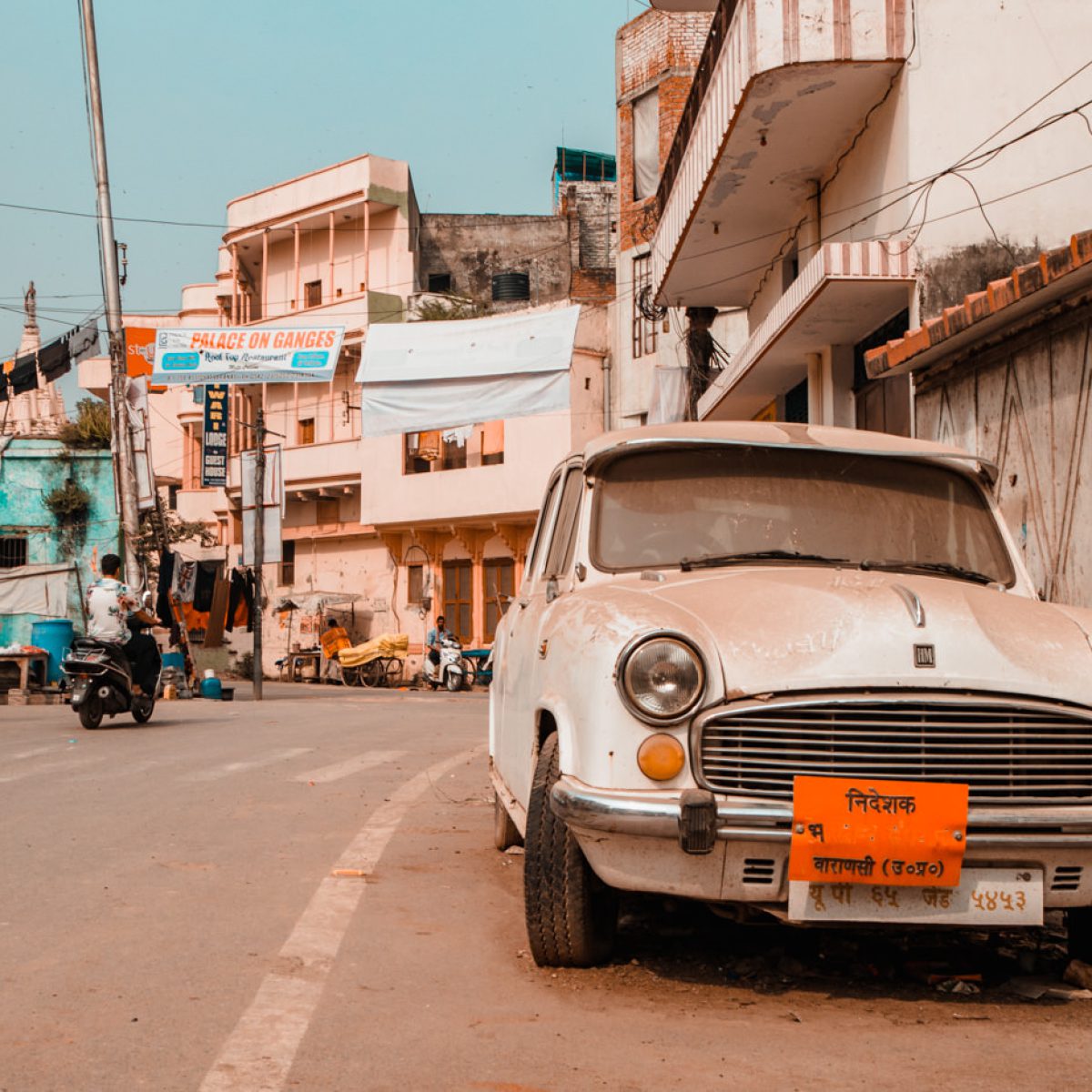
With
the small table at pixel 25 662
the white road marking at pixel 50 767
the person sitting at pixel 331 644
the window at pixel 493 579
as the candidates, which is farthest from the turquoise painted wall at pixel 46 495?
the white road marking at pixel 50 767

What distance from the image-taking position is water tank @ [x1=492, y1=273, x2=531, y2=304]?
47.2 metres

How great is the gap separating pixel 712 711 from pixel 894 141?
10940 millimetres

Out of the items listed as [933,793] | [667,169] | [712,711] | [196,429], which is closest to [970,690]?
[933,793]

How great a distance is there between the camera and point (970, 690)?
408 centimetres

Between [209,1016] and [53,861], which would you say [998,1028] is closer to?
[209,1016]

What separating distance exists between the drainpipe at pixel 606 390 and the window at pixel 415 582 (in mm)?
7254

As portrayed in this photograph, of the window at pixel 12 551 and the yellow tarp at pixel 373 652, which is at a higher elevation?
the window at pixel 12 551

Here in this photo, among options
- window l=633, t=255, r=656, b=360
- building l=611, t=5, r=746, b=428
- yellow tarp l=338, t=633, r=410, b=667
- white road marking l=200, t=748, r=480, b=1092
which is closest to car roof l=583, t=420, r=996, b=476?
white road marking l=200, t=748, r=480, b=1092

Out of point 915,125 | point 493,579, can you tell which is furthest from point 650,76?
point 915,125

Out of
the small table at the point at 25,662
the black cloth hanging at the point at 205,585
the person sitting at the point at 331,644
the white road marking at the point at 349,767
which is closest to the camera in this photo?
the white road marking at the point at 349,767

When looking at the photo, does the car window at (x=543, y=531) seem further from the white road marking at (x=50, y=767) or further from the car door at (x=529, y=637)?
the white road marking at (x=50, y=767)

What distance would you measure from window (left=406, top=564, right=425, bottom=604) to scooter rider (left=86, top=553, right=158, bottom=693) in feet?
82.2

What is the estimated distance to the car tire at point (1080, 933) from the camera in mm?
4477

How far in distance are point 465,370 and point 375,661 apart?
28.6 feet
